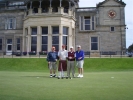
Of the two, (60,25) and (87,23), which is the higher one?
(87,23)

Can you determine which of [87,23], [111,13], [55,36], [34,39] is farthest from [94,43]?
[34,39]

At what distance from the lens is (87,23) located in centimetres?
3688

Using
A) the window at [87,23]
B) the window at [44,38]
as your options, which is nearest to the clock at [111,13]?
the window at [87,23]

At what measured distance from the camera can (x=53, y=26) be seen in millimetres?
31453

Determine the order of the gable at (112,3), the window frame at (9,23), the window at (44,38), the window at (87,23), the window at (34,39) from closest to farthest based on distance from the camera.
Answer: the window at (44,38) → the window at (34,39) → the gable at (112,3) → the window at (87,23) → the window frame at (9,23)

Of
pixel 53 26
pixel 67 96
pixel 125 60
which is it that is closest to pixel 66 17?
pixel 53 26

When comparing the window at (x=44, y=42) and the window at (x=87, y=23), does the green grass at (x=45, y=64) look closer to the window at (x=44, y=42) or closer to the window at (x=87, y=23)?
the window at (x=44, y=42)

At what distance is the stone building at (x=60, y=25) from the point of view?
31500 mm

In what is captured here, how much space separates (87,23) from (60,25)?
777 cm

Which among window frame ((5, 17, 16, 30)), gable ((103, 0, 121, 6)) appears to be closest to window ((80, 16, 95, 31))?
gable ((103, 0, 121, 6))

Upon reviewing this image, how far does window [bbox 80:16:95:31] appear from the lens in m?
36.5

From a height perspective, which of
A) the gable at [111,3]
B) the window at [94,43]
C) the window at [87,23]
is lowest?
the window at [94,43]

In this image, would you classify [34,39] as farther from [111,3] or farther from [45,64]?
[111,3]

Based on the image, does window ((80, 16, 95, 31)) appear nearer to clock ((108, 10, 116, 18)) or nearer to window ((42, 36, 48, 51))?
clock ((108, 10, 116, 18))
